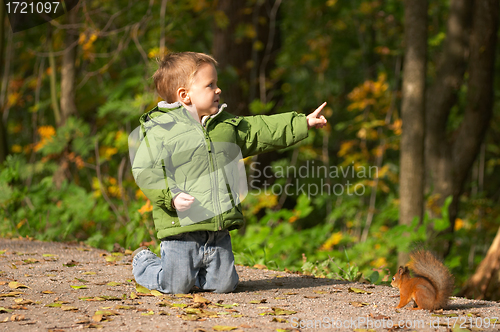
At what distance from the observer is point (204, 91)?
114 inches

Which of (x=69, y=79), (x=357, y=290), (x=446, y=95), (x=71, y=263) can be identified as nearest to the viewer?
(x=357, y=290)

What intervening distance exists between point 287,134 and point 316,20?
6529mm

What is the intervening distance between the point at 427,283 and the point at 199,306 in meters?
1.22

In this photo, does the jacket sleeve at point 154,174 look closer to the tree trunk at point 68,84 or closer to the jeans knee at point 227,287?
the jeans knee at point 227,287

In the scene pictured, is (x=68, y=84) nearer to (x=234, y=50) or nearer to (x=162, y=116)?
(x=234, y=50)

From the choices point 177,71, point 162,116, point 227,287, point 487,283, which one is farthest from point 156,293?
point 487,283

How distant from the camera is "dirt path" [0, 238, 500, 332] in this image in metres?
2.32

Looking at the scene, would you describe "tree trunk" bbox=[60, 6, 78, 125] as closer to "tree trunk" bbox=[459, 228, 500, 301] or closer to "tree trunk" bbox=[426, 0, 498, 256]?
"tree trunk" bbox=[426, 0, 498, 256]

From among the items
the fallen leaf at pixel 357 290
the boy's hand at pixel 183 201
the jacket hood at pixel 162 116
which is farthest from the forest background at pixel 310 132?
the boy's hand at pixel 183 201

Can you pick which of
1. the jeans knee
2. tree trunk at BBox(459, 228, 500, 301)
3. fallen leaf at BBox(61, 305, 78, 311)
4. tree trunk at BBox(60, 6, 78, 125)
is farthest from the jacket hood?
tree trunk at BBox(60, 6, 78, 125)

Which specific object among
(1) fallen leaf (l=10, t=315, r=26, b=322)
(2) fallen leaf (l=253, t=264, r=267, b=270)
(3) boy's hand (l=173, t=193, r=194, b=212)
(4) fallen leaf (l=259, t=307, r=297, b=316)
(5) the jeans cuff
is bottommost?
(2) fallen leaf (l=253, t=264, r=267, b=270)

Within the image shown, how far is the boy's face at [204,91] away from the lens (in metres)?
2.90

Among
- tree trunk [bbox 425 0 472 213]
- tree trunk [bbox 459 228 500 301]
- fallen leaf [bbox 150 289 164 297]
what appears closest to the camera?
fallen leaf [bbox 150 289 164 297]

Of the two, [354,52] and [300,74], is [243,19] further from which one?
[354,52]
